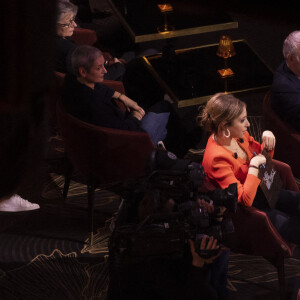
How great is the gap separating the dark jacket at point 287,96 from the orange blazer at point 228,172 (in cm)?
72

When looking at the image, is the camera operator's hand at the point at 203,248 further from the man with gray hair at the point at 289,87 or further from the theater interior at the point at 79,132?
the man with gray hair at the point at 289,87

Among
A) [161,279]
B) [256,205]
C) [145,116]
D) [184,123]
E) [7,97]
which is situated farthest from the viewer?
[184,123]

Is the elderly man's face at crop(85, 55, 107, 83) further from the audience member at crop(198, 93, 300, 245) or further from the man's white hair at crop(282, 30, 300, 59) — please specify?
the man's white hair at crop(282, 30, 300, 59)

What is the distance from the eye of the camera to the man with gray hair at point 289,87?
3.09 m

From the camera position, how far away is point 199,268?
1821 mm

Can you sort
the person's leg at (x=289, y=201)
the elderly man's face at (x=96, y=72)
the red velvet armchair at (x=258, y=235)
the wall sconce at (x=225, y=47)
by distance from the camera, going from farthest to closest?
1. the wall sconce at (x=225, y=47)
2. the elderly man's face at (x=96, y=72)
3. the person's leg at (x=289, y=201)
4. the red velvet armchair at (x=258, y=235)

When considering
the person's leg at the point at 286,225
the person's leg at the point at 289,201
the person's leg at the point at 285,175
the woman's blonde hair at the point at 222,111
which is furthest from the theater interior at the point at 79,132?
the woman's blonde hair at the point at 222,111

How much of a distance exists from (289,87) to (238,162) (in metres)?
0.87

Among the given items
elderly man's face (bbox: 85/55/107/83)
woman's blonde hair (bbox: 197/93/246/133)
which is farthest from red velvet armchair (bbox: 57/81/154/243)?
woman's blonde hair (bbox: 197/93/246/133)

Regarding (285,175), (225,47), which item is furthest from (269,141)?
(225,47)

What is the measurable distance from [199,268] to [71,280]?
1.25m

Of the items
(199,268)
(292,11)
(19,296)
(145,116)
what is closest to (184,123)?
(145,116)

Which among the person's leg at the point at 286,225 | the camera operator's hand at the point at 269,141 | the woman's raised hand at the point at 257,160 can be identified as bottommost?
the person's leg at the point at 286,225

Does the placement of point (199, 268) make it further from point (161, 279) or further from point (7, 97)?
point (7, 97)
